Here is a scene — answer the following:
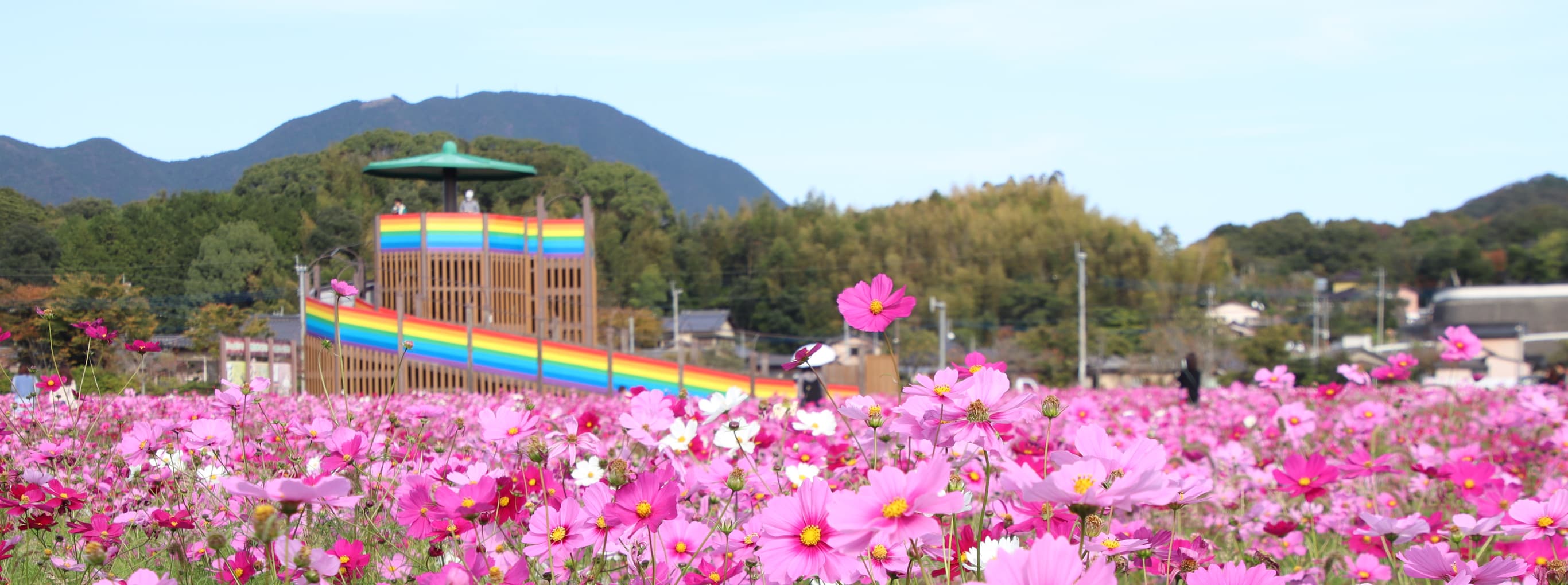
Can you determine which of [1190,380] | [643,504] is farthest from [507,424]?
[1190,380]

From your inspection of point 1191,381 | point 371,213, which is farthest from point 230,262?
point 1191,381

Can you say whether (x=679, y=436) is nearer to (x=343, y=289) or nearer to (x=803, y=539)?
(x=343, y=289)

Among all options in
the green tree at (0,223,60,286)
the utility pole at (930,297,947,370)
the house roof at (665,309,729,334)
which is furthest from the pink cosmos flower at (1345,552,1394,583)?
the house roof at (665,309,729,334)

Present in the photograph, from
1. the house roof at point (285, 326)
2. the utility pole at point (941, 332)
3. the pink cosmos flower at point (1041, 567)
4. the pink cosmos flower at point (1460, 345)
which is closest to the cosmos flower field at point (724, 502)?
the pink cosmos flower at point (1041, 567)

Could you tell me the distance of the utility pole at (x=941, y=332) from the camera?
23086mm

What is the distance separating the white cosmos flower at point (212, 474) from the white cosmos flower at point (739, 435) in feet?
2.74

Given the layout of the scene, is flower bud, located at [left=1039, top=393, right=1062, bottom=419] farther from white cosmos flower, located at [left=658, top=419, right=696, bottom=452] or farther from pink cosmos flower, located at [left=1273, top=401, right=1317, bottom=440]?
pink cosmos flower, located at [left=1273, top=401, right=1317, bottom=440]

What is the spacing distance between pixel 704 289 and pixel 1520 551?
48.3 m

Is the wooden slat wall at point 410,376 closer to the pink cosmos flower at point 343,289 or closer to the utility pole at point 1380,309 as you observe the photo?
the pink cosmos flower at point 343,289

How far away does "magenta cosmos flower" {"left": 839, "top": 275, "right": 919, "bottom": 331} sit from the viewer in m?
1.27

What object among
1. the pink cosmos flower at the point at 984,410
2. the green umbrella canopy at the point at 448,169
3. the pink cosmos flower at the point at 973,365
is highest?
the green umbrella canopy at the point at 448,169

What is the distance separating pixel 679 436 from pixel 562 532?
479 millimetres

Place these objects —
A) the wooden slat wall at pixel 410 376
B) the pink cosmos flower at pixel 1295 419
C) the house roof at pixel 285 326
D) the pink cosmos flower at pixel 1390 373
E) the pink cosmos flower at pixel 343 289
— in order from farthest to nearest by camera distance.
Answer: the wooden slat wall at pixel 410 376 → the house roof at pixel 285 326 → the pink cosmos flower at pixel 1390 373 → the pink cosmos flower at pixel 1295 419 → the pink cosmos flower at pixel 343 289

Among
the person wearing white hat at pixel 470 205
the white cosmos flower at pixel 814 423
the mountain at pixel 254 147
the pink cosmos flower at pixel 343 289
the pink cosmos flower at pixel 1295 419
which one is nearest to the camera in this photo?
the pink cosmos flower at pixel 343 289
